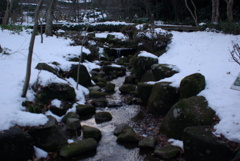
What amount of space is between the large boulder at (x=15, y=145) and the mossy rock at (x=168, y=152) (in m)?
2.54

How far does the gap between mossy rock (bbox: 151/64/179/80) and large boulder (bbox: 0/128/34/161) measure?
497 centimetres

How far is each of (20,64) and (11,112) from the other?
394 cm

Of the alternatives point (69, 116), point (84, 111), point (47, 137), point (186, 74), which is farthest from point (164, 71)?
point (47, 137)

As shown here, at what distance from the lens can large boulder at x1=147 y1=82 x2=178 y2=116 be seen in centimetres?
659

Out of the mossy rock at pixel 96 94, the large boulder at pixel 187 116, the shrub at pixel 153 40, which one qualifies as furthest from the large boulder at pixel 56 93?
the shrub at pixel 153 40

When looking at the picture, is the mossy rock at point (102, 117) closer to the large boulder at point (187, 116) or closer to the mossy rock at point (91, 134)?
the mossy rock at point (91, 134)

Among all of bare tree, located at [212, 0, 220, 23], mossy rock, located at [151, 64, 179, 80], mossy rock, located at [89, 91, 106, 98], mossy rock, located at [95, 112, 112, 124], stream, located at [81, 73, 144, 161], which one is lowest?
stream, located at [81, 73, 144, 161]

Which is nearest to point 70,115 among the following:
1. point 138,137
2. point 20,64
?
point 138,137

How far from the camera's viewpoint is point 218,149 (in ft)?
12.9

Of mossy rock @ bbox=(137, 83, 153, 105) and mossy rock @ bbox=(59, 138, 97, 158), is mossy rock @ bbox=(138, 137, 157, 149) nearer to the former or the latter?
mossy rock @ bbox=(59, 138, 97, 158)

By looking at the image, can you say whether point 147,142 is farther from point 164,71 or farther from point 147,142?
point 164,71

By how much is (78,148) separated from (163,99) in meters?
2.89

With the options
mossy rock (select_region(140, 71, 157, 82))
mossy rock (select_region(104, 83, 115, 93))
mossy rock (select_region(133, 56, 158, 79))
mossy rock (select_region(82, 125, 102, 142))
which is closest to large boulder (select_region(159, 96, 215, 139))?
mossy rock (select_region(82, 125, 102, 142))

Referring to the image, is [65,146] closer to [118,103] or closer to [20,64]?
[118,103]
